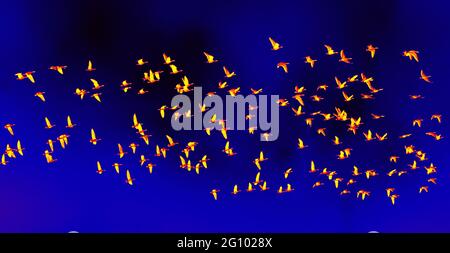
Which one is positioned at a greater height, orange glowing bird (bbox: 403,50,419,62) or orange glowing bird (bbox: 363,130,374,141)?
orange glowing bird (bbox: 403,50,419,62)

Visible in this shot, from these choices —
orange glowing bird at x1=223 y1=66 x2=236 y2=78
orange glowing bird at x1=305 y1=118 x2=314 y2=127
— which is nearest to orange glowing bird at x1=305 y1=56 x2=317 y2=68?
orange glowing bird at x1=305 y1=118 x2=314 y2=127

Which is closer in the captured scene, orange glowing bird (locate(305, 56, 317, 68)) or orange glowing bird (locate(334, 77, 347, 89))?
orange glowing bird (locate(305, 56, 317, 68))

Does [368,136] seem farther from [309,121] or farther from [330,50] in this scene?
[330,50]

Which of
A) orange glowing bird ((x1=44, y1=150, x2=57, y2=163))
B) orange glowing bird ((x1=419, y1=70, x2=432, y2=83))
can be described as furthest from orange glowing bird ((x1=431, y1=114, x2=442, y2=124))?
orange glowing bird ((x1=44, y1=150, x2=57, y2=163))

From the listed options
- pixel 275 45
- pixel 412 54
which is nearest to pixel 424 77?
pixel 412 54

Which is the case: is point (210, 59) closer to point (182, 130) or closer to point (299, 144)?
point (182, 130)

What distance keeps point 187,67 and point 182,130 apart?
670 millimetres

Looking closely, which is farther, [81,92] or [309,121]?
[309,121]

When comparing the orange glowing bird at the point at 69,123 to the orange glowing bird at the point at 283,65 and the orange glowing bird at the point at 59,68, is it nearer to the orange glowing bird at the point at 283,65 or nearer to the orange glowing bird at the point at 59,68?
the orange glowing bird at the point at 59,68

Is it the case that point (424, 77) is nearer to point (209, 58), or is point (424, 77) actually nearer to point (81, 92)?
point (209, 58)

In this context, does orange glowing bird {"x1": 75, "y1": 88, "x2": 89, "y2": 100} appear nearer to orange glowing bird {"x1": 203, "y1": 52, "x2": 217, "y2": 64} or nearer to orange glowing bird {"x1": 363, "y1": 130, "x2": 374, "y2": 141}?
orange glowing bird {"x1": 203, "y1": 52, "x2": 217, "y2": 64}

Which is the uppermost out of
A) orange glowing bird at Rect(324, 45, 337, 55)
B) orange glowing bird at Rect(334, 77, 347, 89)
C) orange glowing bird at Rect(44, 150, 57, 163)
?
orange glowing bird at Rect(324, 45, 337, 55)

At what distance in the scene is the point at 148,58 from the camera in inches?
294

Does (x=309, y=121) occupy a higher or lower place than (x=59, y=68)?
lower
